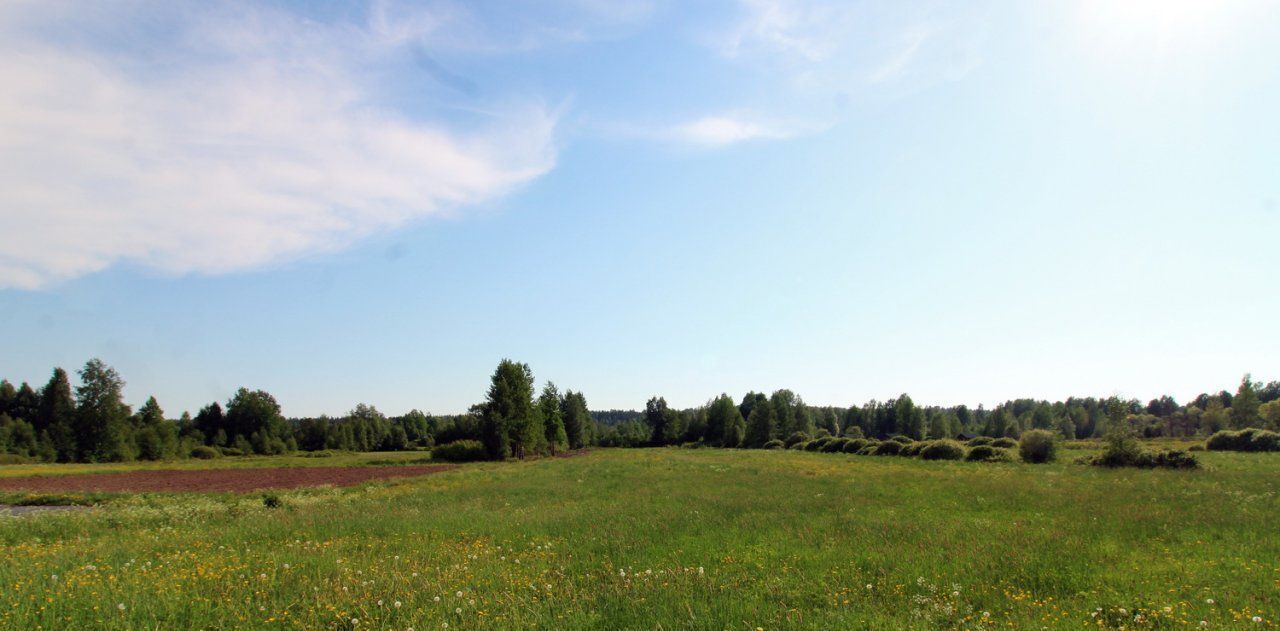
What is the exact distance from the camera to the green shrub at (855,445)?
67.3 meters

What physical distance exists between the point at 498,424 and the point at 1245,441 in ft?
222

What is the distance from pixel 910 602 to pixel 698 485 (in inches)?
793

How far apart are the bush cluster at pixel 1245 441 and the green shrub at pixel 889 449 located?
915 inches

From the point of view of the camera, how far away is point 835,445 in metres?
73.1

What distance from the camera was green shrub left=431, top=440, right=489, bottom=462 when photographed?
7269cm

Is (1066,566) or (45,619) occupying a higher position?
(45,619)

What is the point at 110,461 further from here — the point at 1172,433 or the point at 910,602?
the point at 1172,433

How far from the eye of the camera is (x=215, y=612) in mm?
7660

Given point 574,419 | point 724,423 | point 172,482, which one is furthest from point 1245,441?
point 574,419

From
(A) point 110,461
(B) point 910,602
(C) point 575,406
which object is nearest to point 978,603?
(B) point 910,602

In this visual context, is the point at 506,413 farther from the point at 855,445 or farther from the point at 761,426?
the point at 761,426

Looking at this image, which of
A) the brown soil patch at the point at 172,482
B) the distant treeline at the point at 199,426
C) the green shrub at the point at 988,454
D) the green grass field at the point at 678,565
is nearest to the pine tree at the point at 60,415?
the distant treeline at the point at 199,426

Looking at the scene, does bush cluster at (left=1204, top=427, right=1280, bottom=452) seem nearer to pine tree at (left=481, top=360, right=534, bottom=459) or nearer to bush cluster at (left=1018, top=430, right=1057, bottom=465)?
bush cluster at (left=1018, top=430, right=1057, bottom=465)

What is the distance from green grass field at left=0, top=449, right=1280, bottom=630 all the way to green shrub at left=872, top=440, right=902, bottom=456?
39.9 meters
